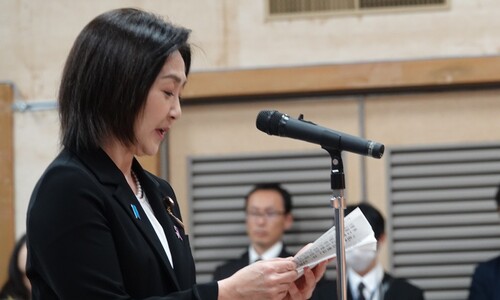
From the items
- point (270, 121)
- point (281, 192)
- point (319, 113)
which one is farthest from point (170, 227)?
point (319, 113)

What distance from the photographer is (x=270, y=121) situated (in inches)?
102

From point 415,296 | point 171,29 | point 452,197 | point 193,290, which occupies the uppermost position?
point 171,29

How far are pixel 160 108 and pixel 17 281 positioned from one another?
2856mm

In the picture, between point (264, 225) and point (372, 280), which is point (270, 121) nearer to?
point (372, 280)

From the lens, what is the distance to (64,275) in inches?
87.6

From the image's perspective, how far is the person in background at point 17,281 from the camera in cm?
492

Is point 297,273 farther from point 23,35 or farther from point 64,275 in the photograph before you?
point 23,35

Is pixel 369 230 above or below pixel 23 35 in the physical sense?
below

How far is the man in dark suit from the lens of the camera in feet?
18.1

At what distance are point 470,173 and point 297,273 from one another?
3.41 metres

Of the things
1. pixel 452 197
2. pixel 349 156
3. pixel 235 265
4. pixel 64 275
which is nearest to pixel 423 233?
pixel 452 197

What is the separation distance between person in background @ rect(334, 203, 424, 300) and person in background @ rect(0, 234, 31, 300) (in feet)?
5.40

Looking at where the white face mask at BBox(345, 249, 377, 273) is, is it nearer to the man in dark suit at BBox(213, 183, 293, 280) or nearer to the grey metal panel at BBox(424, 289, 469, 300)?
the man in dark suit at BBox(213, 183, 293, 280)

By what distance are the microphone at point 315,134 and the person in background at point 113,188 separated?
10.6 inches
